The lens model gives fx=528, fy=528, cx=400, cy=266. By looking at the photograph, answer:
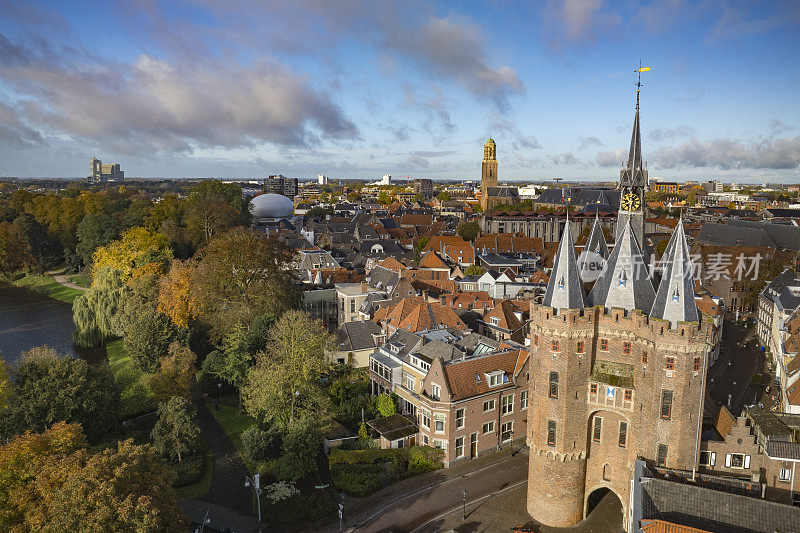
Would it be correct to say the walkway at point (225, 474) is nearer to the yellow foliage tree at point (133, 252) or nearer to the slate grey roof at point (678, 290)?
the slate grey roof at point (678, 290)

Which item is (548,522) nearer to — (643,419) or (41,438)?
(643,419)

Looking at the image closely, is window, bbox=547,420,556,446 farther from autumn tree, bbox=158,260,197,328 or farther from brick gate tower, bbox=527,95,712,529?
autumn tree, bbox=158,260,197,328

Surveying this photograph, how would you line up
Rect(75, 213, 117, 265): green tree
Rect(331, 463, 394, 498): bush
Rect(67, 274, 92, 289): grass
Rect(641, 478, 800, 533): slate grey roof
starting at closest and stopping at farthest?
1. Rect(641, 478, 800, 533): slate grey roof
2. Rect(331, 463, 394, 498): bush
3. Rect(75, 213, 117, 265): green tree
4. Rect(67, 274, 92, 289): grass

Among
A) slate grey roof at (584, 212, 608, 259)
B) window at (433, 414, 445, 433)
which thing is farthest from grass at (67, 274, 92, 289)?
slate grey roof at (584, 212, 608, 259)

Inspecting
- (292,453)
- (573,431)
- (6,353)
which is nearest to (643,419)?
(573,431)

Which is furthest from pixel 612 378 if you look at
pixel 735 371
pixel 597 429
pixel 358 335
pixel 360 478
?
pixel 735 371

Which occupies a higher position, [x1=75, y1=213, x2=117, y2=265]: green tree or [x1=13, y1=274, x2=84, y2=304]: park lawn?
[x1=75, y1=213, x2=117, y2=265]: green tree

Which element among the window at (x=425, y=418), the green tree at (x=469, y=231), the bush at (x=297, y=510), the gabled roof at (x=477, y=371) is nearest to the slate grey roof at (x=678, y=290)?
the gabled roof at (x=477, y=371)
